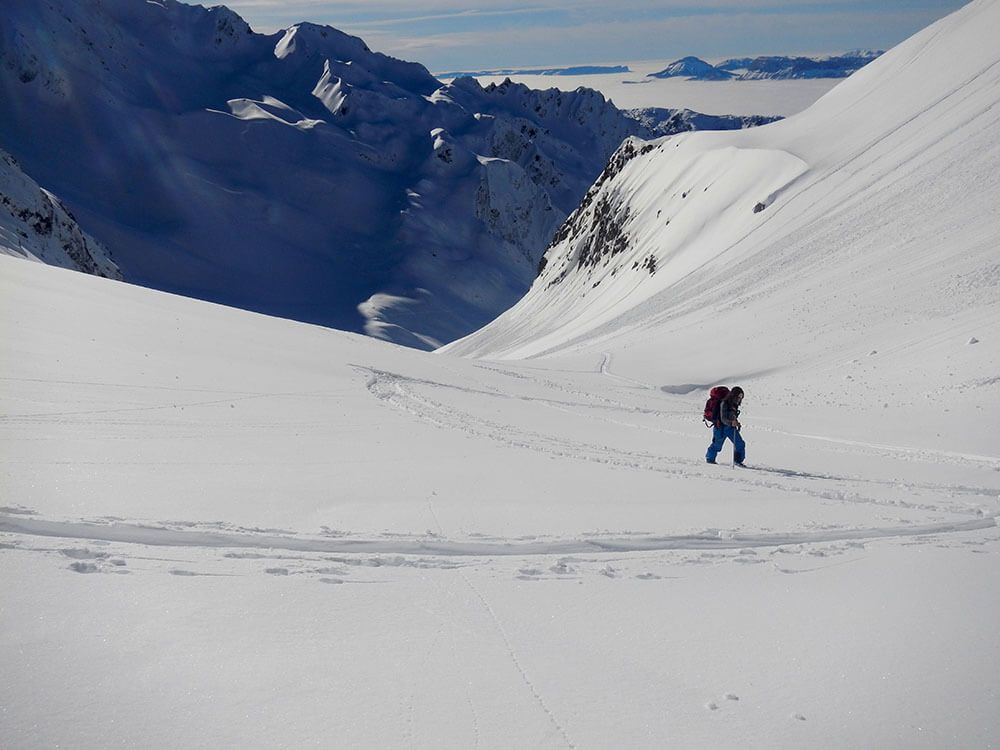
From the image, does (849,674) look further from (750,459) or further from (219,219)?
(219,219)

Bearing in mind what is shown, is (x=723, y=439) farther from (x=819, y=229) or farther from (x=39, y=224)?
(x=39, y=224)

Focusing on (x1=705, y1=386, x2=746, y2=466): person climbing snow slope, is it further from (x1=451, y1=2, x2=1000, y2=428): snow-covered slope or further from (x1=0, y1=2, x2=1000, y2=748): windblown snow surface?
(x1=451, y1=2, x2=1000, y2=428): snow-covered slope

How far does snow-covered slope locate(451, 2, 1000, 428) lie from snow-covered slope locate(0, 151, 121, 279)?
3794 centimetres

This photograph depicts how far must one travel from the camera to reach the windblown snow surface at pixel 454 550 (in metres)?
5.05

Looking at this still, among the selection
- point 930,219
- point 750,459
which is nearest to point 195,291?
point 930,219

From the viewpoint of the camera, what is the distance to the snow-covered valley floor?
4.98 meters

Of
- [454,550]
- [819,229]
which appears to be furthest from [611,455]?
[819,229]

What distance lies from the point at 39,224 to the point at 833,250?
6901 cm

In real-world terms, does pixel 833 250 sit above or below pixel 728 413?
above

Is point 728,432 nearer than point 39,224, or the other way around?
point 728,432

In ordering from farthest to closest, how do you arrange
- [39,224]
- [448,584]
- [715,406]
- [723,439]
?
[39,224], [715,406], [723,439], [448,584]

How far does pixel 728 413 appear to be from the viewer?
47.2ft

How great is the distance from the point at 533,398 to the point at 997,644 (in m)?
16.2

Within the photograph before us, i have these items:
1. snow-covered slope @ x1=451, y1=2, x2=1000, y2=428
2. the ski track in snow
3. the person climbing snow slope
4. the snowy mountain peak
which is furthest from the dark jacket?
the snowy mountain peak
